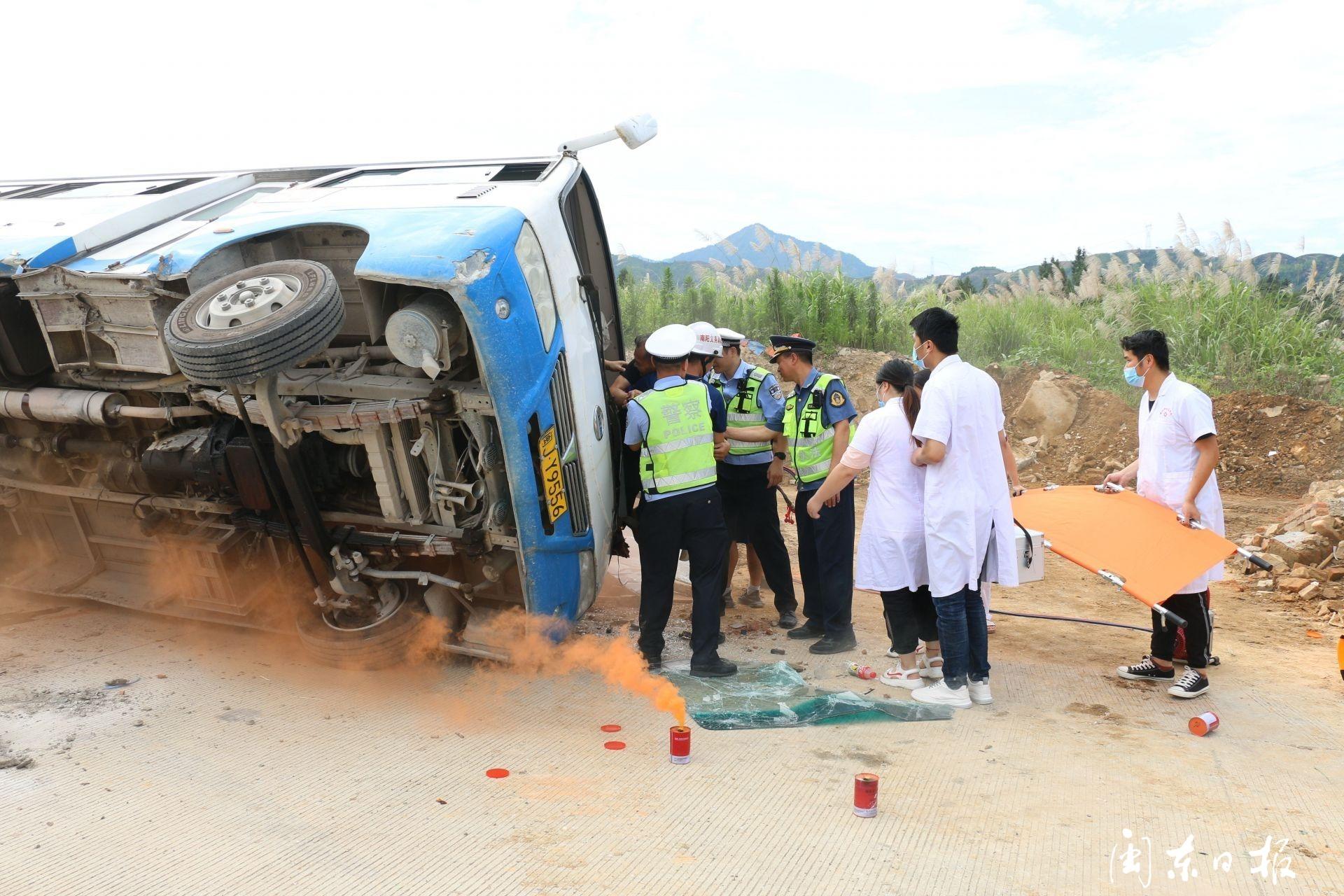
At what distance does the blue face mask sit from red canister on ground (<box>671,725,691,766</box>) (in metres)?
2.96

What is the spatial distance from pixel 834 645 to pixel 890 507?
3.60 feet

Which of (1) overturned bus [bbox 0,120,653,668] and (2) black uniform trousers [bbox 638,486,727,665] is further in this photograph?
(2) black uniform trousers [bbox 638,486,727,665]

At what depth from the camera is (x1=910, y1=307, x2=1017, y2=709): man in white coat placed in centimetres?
468

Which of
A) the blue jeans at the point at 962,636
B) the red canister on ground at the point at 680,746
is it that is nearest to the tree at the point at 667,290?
the blue jeans at the point at 962,636

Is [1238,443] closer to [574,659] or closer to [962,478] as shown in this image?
[962,478]

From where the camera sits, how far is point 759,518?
6320mm

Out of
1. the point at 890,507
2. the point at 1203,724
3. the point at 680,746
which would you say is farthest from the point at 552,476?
the point at 1203,724

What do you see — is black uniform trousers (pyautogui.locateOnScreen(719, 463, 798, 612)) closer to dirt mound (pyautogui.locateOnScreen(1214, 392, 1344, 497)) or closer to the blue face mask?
the blue face mask

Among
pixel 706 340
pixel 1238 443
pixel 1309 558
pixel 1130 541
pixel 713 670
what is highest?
pixel 706 340

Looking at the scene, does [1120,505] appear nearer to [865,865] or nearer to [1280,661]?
[1280,661]

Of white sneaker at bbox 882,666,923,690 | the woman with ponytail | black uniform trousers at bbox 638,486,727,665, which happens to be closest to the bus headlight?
black uniform trousers at bbox 638,486,727,665

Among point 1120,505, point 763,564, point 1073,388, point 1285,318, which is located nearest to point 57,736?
point 763,564

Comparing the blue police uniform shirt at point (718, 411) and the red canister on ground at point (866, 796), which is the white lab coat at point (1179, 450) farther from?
the red canister on ground at point (866, 796)

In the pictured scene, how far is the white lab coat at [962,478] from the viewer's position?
15.3ft
